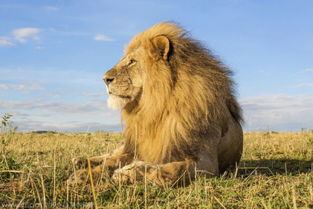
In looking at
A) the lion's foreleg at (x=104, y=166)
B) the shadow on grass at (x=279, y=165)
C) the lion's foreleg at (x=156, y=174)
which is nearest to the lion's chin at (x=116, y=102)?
the lion's foreleg at (x=104, y=166)

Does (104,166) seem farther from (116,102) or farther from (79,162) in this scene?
(116,102)

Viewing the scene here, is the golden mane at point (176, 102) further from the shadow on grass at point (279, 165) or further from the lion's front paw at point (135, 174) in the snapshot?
the shadow on grass at point (279, 165)

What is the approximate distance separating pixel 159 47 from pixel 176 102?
81cm

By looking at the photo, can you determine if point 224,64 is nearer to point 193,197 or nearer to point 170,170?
point 170,170

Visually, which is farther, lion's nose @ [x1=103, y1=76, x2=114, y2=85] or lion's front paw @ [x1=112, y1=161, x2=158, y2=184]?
lion's nose @ [x1=103, y1=76, x2=114, y2=85]

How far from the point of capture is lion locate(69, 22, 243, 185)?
16.7 ft

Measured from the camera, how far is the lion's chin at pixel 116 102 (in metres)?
5.66

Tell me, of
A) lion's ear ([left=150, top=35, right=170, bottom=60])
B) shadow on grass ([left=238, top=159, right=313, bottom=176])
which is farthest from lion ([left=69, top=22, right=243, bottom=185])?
shadow on grass ([left=238, top=159, right=313, bottom=176])

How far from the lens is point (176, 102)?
5.27 metres

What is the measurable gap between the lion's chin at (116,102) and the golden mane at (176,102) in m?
0.13

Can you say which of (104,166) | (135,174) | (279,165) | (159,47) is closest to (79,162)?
(104,166)

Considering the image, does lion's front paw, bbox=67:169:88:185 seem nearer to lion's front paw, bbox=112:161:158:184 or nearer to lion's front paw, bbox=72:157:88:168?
lion's front paw, bbox=112:161:158:184

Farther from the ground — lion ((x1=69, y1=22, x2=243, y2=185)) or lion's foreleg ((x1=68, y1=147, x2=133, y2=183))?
lion ((x1=69, y1=22, x2=243, y2=185))

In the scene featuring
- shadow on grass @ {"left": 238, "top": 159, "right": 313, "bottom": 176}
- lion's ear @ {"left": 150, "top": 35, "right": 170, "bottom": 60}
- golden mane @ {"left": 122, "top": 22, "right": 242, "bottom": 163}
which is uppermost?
lion's ear @ {"left": 150, "top": 35, "right": 170, "bottom": 60}
